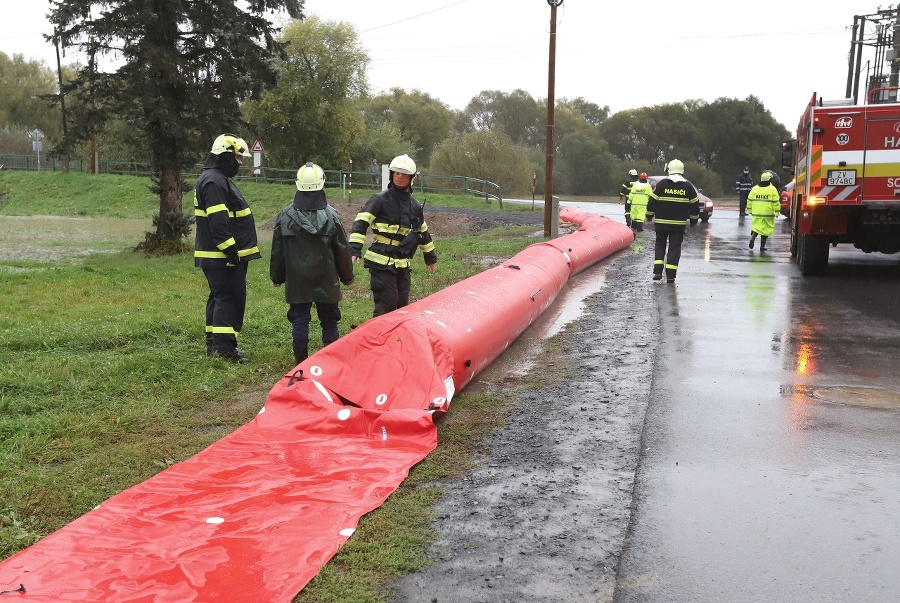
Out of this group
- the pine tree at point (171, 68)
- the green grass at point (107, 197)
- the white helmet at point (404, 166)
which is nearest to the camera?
the white helmet at point (404, 166)

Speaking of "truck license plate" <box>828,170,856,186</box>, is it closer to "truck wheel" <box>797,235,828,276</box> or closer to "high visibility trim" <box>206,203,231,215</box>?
"truck wheel" <box>797,235,828,276</box>

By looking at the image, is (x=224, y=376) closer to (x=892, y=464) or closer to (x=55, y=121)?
(x=892, y=464)

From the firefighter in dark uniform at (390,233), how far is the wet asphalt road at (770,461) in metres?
2.48

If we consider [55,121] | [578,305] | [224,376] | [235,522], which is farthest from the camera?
[55,121]

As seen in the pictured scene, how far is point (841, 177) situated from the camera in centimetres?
1353

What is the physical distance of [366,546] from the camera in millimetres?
3955

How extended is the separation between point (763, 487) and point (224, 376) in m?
4.42

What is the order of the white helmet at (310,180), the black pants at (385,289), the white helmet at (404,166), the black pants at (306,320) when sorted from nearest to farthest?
the white helmet at (310,180), the black pants at (306,320), the white helmet at (404,166), the black pants at (385,289)

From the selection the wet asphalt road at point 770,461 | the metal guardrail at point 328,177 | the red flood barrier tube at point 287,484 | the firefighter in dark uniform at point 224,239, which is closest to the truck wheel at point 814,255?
the wet asphalt road at point 770,461

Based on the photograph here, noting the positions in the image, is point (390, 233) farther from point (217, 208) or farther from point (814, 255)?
point (814, 255)

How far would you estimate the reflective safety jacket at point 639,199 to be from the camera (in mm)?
23859

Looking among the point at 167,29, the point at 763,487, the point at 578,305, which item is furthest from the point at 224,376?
the point at 167,29

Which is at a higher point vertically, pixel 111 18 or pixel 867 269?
pixel 111 18

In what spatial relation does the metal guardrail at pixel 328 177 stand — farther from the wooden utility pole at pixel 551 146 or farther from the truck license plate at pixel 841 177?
the truck license plate at pixel 841 177
